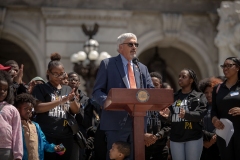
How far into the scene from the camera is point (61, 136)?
770 centimetres

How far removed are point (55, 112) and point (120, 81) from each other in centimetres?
127

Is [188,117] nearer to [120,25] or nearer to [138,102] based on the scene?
[138,102]

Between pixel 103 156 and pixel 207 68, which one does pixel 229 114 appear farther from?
pixel 207 68

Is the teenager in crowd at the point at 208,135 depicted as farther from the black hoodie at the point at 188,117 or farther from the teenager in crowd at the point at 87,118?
the teenager in crowd at the point at 87,118

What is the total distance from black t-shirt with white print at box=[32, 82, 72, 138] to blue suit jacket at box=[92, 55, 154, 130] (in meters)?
0.97

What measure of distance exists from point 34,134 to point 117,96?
1679mm

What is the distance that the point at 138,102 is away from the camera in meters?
6.09

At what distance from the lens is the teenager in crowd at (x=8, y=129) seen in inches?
255

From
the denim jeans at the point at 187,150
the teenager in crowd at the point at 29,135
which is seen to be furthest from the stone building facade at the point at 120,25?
the teenager in crowd at the point at 29,135

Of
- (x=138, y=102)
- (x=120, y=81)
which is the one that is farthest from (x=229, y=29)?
(x=138, y=102)

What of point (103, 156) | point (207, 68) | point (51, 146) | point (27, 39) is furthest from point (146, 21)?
point (51, 146)

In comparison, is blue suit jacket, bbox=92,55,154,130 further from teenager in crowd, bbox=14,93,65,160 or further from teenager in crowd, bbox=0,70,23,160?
teenager in crowd, bbox=0,70,23,160

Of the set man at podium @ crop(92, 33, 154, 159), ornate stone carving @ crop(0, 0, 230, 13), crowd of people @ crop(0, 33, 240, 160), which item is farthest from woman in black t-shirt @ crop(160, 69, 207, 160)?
ornate stone carving @ crop(0, 0, 230, 13)

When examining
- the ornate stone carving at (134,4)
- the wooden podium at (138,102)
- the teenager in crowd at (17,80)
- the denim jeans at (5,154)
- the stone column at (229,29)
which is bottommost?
the denim jeans at (5,154)
